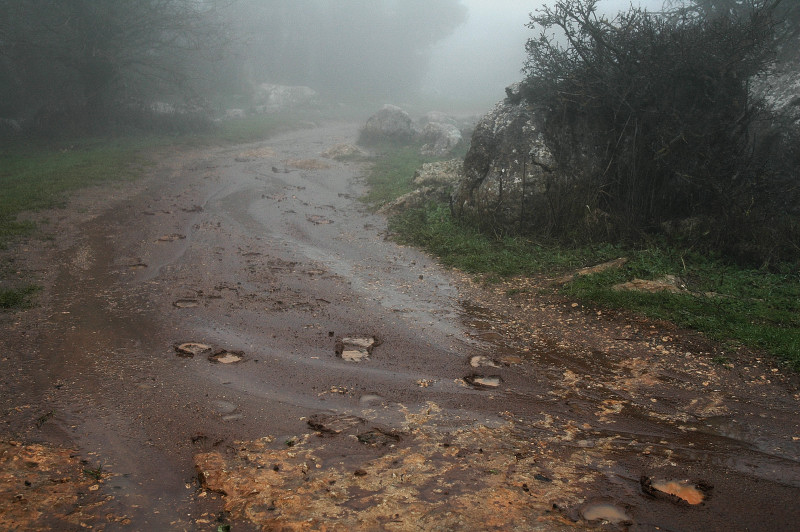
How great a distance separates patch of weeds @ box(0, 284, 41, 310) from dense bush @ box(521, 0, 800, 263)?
289 inches

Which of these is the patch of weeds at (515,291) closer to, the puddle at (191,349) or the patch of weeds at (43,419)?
the puddle at (191,349)

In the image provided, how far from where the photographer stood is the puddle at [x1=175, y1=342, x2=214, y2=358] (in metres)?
5.20

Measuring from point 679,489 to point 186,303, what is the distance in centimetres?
526

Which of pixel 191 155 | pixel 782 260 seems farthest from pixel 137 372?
pixel 191 155

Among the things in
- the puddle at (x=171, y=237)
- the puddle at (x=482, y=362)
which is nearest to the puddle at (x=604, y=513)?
the puddle at (x=482, y=362)

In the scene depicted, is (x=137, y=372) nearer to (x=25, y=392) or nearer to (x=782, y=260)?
(x=25, y=392)

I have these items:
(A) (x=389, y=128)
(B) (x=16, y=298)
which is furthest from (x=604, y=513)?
(A) (x=389, y=128)

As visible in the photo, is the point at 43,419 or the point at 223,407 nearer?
the point at 43,419

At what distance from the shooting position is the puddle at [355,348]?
5.31 metres

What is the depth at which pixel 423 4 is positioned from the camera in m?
54.1

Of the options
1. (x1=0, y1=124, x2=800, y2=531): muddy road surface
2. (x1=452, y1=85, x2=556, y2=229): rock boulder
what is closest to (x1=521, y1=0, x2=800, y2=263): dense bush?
(x1=452, y1=85, x2=556, y2=229): rock boulder

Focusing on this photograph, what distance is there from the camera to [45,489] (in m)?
3.25

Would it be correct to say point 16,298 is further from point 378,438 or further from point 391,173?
point 391,173

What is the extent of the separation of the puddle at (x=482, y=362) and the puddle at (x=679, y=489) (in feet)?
6.30
